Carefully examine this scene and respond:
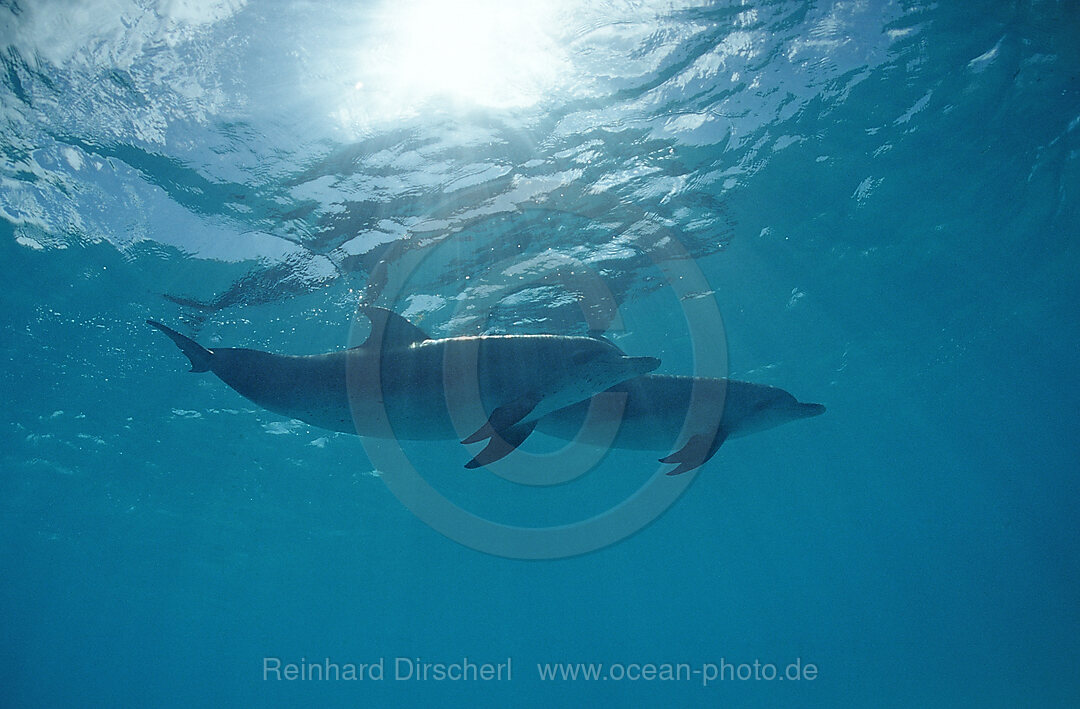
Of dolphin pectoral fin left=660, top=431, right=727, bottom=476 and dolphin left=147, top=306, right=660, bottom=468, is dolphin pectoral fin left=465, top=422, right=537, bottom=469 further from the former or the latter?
dolphin pectoral fin left=660, top=431, right=727, bottom=476

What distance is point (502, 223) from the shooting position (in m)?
12.5

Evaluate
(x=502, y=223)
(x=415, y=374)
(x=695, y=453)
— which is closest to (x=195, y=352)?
(x=415, y=374)

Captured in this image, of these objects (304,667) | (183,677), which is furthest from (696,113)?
(183,677)

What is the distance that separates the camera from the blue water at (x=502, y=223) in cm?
889

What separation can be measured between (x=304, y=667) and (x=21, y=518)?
54.8 meters

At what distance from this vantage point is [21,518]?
3052cm

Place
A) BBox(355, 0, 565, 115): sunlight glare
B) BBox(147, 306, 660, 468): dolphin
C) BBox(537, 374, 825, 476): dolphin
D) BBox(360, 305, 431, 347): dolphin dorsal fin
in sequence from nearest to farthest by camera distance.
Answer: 1. BBox(147, 306, 660, 468): dolphin
2. BBox(360, 305, 431, 347): dolphin dorsal fin
3. BBox(537, 374, 825, 476): dolphin
4. BBox(355, 0, 565, 115): sunlight glare

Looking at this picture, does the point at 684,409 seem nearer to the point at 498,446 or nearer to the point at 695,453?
the point at 695,453

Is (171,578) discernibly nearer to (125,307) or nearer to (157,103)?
(125,307)

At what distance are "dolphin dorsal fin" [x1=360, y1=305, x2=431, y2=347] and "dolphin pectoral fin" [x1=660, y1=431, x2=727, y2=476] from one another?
10.3ft

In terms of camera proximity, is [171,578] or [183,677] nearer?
[171,578]

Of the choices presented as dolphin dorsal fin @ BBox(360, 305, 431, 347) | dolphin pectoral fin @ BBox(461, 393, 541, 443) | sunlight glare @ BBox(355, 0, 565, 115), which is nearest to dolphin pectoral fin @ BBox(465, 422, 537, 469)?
dolphin pectoral fin @ BBox(461, 393, 541, 443)

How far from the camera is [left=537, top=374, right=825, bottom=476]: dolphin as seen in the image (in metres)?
7.71

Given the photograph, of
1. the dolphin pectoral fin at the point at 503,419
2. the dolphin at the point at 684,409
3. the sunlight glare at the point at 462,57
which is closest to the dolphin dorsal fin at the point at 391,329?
the dolphin pectoral fin at the point at 503,419
